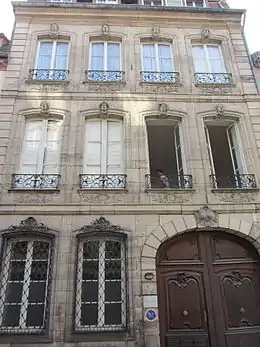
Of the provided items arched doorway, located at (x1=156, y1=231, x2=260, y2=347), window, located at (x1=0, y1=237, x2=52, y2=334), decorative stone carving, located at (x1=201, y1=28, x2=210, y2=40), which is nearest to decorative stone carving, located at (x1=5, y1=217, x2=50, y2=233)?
window, located at (x1=0, y1=237, x2=52, y2=334)

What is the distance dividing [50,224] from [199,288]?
11.3 feet

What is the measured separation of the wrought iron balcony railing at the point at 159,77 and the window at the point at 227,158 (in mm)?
1695

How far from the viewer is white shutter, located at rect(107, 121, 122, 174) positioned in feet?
25.5

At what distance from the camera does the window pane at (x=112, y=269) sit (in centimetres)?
659

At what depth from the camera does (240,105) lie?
8.67 meters

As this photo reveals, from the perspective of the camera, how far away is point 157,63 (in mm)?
9359

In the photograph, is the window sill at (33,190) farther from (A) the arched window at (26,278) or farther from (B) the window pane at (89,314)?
(B) the window pane at (89,314)

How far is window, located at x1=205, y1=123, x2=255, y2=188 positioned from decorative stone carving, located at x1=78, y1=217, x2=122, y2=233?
264cm

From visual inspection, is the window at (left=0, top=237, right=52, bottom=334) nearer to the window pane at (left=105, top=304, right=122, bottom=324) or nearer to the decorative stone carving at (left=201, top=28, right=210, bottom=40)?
the window pane at (left=105, top=304, right=122, bottom=324)

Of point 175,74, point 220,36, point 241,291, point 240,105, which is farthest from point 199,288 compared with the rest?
point 220,36

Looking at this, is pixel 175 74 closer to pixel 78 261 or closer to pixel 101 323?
pixel 78 261

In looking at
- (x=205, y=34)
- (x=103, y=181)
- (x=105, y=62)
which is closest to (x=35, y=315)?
(x=103, y=181)

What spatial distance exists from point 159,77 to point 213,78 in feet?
5.18

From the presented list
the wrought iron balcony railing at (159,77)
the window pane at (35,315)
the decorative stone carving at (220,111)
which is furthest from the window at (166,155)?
the window pane at (35,315)
